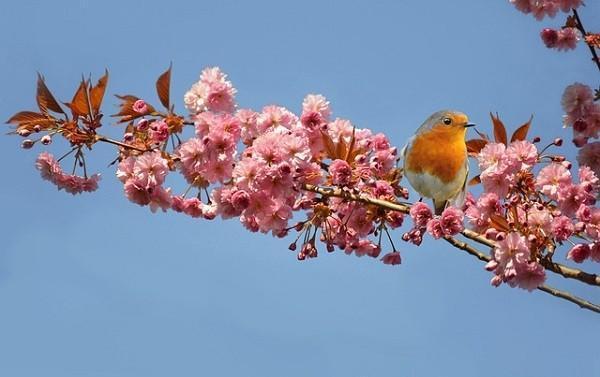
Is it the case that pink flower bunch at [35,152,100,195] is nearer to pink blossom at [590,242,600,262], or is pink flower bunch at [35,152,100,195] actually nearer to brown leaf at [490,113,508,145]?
brown leaf at [490,113,508,145]

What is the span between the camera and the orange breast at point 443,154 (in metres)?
5.16

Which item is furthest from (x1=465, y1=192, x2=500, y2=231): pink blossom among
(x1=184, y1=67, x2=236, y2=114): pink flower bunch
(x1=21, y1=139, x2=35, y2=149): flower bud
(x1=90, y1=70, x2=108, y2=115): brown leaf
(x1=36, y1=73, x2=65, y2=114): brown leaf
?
(x1=21, y1=139, x2=35, y2=149): flower bud

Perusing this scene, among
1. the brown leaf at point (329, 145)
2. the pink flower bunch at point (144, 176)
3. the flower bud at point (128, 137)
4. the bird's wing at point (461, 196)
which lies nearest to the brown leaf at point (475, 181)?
the bird's wing at point (461, 196)

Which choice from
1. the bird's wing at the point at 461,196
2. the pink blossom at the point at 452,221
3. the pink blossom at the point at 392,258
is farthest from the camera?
the pink blossom at the point at 392,258

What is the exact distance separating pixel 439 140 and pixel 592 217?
1.12 meters

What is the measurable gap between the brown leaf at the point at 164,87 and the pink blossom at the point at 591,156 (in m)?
2.60

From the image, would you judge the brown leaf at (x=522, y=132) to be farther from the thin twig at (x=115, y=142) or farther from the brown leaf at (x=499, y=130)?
the thin twig at (x=115, y=142)

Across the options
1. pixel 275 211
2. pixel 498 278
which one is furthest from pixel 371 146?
pixel 498 278

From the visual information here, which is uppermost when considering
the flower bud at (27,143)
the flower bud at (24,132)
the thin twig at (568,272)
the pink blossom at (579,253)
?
the flower bud at (24,132)

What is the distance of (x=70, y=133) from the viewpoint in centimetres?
518

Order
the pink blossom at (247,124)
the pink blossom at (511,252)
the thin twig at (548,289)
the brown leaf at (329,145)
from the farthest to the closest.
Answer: the pink blossom at (247,124), the brown leaf at (329,145), the thin twig at (548,289), the pink blossom at (511,252)

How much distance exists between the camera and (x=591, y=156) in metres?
4.88

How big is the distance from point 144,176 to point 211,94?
70 cm

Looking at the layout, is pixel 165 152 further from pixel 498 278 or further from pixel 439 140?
pixel 498 278
